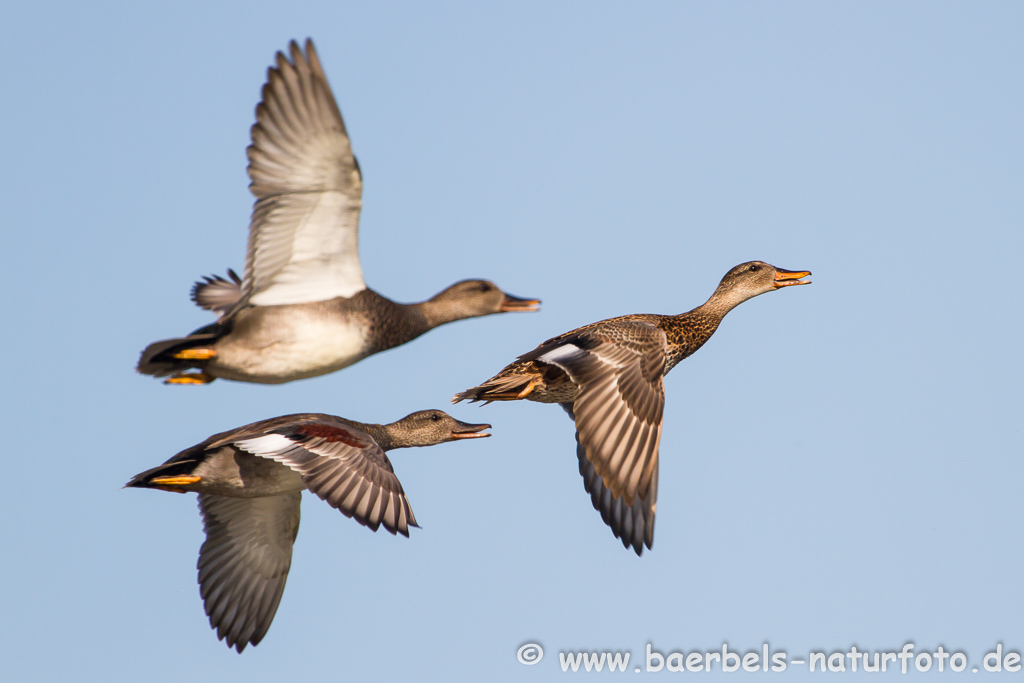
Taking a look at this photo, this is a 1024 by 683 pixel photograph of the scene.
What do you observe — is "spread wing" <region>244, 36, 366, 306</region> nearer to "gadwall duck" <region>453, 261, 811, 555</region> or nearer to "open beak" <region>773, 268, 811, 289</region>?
"gadwall duck" <region>453, 261, 811, 555</region>

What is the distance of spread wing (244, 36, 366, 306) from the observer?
9344 millimetres

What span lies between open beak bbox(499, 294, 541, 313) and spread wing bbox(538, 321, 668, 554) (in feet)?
1.81

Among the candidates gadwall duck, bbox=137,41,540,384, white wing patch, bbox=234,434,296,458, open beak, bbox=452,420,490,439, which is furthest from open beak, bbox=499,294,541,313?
open beak, bbox=452,420,490,439

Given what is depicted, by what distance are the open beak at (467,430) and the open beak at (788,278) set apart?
3.55 m

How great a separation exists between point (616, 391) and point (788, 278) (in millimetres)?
3683

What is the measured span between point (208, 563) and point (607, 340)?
546cm

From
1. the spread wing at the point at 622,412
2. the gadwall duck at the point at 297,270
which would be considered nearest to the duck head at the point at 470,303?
the gadwall duck at the point at 297,270

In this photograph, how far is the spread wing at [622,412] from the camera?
10.6 m

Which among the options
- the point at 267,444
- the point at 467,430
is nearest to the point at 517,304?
the point at 267,444

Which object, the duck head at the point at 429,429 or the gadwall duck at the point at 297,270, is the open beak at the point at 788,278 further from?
the gadwall duck at the point at 297,270

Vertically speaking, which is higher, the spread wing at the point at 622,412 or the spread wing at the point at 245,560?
the spread wing at the point at 622,412

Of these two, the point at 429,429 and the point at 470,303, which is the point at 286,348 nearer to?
the point at 470,303

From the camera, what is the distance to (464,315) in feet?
35.1

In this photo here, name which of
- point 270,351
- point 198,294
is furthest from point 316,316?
point 198,294
